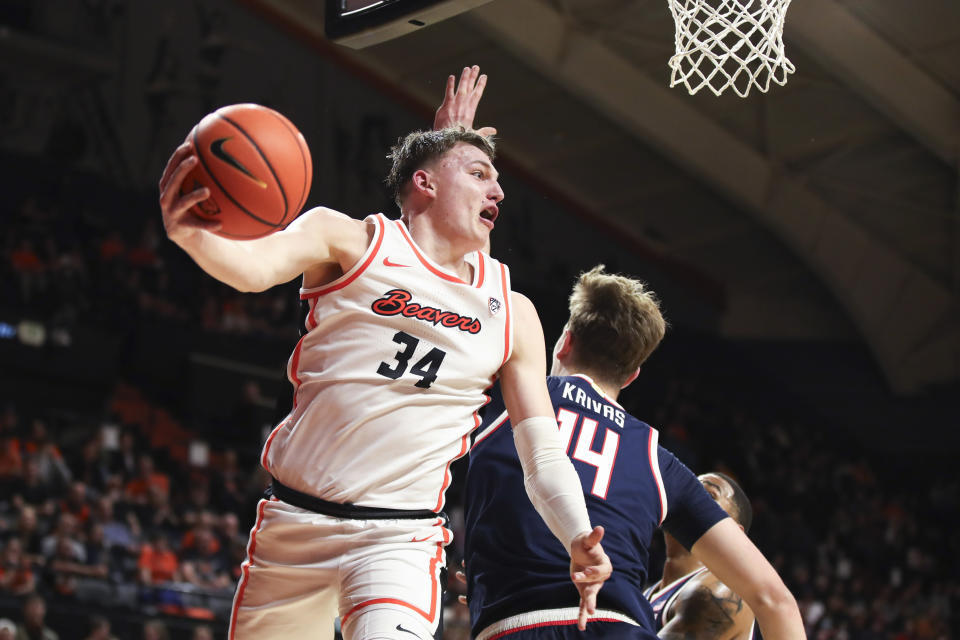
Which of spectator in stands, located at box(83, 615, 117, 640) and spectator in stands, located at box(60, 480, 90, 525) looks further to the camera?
spectator in stands, located at box(60, 480, 90, 525)

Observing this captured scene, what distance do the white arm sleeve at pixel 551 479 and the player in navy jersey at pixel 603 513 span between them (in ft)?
0.51

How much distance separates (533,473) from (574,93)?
46.1 ft

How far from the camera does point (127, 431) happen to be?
11852mm

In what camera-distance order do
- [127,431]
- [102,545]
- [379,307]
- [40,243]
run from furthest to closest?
[40,243] → [127,431] → [102,545] → [379,307]

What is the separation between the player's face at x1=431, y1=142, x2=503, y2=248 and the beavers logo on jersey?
288 millimetres

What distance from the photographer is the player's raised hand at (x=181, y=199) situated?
2670 millimetres

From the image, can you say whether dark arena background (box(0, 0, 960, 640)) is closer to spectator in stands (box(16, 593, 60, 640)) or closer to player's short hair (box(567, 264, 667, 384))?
spectator in stands (box(16, 593, 60, 640))

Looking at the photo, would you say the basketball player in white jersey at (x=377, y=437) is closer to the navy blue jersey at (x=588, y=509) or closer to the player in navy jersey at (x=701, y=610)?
the navy blue jersey at (x=588, y=509)

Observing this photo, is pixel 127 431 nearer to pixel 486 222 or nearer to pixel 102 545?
pixel 102 545

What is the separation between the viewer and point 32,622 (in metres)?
7.63

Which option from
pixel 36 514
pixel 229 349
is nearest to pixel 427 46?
pixel 229 349

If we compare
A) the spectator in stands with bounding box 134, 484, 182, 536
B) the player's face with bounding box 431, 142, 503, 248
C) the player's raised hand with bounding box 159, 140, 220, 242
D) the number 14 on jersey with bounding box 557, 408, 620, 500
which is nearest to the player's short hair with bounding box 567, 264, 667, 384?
the number 14 on jersey with bounding box 557, 408, 620, 500

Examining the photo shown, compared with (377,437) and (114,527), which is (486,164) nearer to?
(377,437)

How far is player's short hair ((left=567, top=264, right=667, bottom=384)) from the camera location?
3723mm
